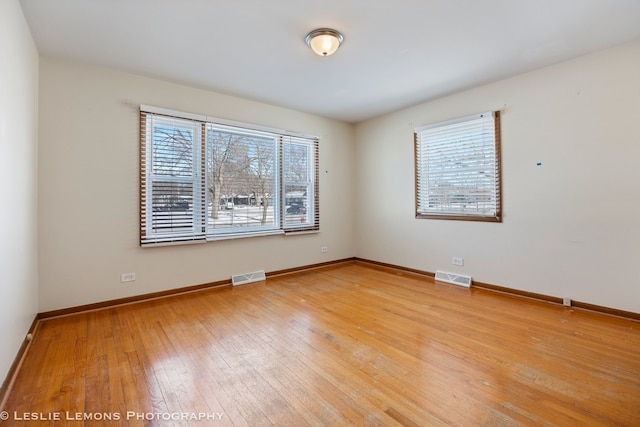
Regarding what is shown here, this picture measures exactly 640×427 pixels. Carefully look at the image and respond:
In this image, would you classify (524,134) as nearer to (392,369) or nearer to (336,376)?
(392,369)

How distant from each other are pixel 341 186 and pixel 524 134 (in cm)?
291

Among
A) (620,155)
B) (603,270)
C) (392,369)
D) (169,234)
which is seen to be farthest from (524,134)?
(169,234)

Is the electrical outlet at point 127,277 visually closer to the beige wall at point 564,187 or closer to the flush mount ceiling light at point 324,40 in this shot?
the flush mount ceiling light at point 324,40

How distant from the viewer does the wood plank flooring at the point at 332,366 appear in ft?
5.19

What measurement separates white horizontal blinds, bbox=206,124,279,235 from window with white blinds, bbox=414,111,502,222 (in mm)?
2312

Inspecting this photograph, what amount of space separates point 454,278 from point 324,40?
3.44 m

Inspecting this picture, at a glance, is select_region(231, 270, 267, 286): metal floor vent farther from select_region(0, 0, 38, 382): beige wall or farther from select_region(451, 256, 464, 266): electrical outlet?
select_region(451, 256, 464, 266): electrical outlet

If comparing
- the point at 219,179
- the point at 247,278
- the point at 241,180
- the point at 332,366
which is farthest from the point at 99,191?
the point at 332,366

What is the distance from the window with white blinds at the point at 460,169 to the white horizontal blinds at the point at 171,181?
3.25 metres

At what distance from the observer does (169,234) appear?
3.55 meters

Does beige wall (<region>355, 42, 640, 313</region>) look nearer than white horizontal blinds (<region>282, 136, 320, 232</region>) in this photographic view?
Yes

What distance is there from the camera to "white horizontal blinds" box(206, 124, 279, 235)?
3920 mm

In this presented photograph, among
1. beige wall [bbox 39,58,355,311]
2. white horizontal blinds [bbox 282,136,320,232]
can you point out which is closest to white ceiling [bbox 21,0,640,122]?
beige wall [bbox 39,58,355,311]

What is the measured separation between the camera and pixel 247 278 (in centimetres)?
419
